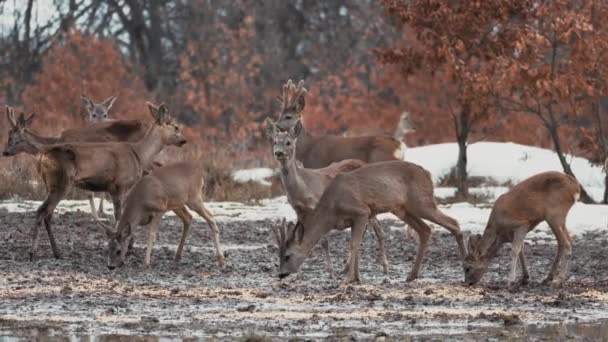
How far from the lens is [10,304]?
12797 millimetres

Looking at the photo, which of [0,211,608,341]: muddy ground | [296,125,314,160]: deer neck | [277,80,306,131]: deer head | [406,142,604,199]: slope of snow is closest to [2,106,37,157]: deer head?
[0,211,608,341]: muddy ground

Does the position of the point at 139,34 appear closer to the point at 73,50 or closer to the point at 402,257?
the point at 73,50

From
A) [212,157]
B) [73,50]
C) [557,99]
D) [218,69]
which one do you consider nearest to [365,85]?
[218,69]

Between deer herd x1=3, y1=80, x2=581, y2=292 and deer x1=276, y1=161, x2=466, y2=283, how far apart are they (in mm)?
10

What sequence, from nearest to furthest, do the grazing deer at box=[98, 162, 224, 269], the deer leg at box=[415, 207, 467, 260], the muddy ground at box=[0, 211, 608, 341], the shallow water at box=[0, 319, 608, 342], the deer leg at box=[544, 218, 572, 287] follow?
1. the shallow water at box=[0, 319, 608, 342]
2. the muddy ground at box=[0, 211, 608, 341]
3. the deer leg at box=[544, 218, 572, 287]
4. the deer leg at box=[415, 207, 467, 260]
5. the grazing deer at box=[98, 162, 224, 269]

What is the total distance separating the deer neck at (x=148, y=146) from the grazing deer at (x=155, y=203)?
1.09m

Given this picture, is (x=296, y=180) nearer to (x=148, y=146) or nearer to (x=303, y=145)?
(x=148, y=146)

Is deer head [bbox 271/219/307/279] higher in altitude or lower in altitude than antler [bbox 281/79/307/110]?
lower

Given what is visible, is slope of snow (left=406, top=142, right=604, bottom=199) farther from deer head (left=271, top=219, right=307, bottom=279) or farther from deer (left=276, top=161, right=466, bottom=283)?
deer head (left=271, top=219, right=307, bottom=279)

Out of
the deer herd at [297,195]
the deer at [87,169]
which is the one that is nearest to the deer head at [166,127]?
the deer herd at [297,195]

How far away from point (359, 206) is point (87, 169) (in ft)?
12.5

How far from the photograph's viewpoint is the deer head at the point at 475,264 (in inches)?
571

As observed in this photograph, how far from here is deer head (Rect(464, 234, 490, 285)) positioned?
1449 cm

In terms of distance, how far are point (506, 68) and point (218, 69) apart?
83.1ft
